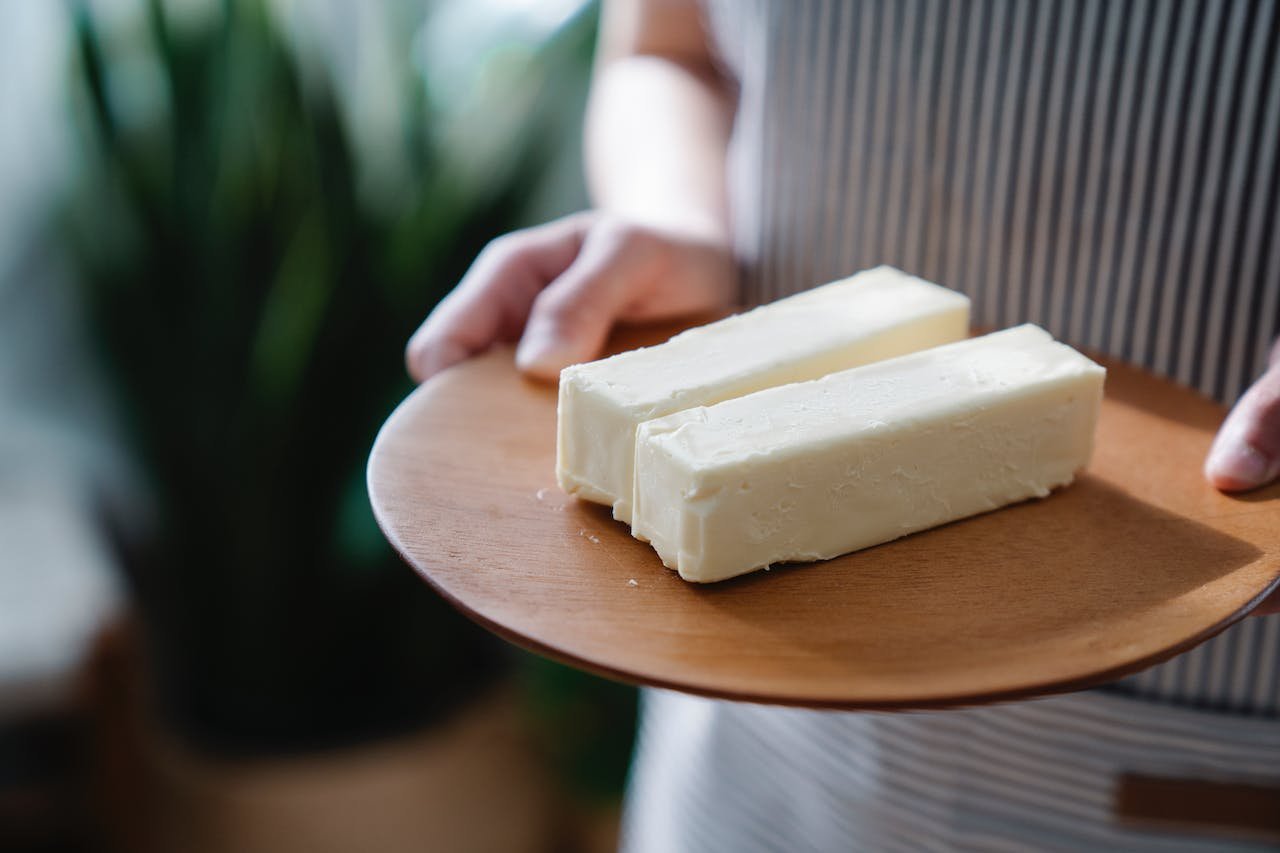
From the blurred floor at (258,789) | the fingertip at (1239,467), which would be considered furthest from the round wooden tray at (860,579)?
the blurred floor at (258,789)

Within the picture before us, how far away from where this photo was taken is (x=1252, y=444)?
0.79 m

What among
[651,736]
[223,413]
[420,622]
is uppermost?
[223,413]

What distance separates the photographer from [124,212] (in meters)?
1.71

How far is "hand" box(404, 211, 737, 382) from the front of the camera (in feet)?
3.13

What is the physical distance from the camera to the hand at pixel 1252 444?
31.3 inches

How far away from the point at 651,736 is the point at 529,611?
26.9 inches

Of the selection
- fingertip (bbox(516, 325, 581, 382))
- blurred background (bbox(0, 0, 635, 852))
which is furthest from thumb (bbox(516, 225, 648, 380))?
blurred background (bbox(0, 0, 635, 852))

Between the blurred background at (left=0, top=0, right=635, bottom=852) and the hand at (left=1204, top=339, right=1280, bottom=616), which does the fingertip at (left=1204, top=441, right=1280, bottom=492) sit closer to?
the hand at (left=1204, top=339, right=1280, bottom=616)

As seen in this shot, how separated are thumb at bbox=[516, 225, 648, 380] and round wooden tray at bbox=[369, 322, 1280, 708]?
0.04 metres

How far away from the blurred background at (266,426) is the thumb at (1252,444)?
3.70 ft

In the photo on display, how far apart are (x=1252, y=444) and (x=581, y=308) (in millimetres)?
466

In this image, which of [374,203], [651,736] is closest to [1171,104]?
[651,736]

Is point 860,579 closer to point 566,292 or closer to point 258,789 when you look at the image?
point 566,292

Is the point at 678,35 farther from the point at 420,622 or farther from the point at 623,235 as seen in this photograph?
the point at 420,622
